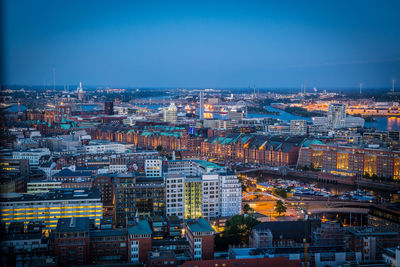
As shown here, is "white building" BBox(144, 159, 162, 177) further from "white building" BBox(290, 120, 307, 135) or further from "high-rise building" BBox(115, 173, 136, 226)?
"white building" BBox(290, 120, 307, 135)

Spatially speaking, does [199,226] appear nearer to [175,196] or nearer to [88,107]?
[175,196]

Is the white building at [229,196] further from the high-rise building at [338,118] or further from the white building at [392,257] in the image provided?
the high-rise building at [338,118]

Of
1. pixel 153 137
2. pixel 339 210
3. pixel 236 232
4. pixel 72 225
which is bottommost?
pixel 339 210

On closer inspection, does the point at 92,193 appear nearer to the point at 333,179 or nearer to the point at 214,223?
the point at 214,223

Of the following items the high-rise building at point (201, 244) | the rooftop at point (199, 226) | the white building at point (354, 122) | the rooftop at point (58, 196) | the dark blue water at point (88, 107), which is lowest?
the high-rise building at point (201, 244)

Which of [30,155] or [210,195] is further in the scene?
[30,155]

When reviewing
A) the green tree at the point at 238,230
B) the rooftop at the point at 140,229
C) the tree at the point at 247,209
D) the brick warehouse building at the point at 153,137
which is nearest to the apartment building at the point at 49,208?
the rooftop at the point at 140,229

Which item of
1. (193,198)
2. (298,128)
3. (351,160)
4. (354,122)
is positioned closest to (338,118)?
(354,122)
